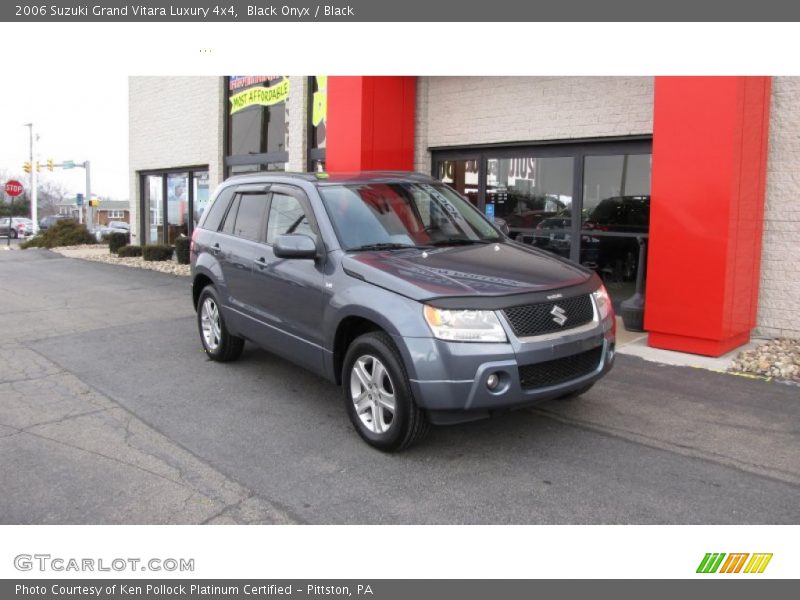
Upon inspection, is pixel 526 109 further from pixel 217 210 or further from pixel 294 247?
pixel 294 247

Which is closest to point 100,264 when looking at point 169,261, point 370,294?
point 169,261

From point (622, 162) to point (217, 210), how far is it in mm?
5284

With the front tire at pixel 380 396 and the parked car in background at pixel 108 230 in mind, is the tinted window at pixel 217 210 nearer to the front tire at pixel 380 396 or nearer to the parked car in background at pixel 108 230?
the front tire at pixel 380 396

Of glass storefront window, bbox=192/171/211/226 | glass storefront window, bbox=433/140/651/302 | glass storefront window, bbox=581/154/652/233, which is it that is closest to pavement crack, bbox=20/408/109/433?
glass storefront window, bbox=433/140/651/302

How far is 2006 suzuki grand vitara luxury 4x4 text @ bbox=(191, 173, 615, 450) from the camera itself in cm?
402

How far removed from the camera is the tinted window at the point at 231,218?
6430mm

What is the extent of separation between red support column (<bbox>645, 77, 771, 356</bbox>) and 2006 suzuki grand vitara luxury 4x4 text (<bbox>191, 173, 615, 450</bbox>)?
2.40 metres

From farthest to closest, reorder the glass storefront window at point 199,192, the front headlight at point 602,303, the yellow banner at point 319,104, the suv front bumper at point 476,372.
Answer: the glass storefront window at point 199,192 < the yellow banner at point 319,104 < the front headlight at point 602,303 < the suv front bumper at point 476,372

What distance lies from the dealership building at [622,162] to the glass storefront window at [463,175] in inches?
1.0

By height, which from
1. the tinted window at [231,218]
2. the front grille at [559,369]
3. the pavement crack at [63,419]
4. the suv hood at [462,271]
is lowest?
the pavement crack at [63,419]

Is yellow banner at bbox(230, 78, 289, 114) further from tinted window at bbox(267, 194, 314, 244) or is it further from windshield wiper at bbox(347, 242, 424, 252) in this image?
windshield wiper at bbox(347, 242, 424, 252)

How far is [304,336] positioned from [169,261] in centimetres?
1407

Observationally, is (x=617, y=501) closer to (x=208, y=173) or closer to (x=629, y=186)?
(x=629, y=186)

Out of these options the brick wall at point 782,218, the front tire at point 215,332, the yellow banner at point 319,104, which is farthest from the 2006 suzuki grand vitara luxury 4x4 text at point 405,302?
the yellow banner at point 319,104
